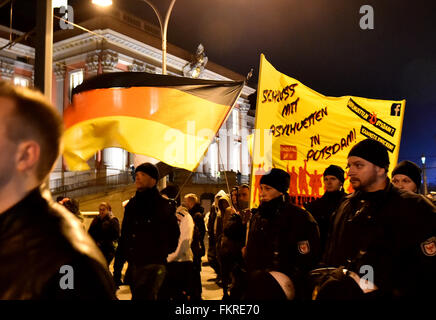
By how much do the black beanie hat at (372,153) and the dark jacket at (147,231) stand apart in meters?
2.43

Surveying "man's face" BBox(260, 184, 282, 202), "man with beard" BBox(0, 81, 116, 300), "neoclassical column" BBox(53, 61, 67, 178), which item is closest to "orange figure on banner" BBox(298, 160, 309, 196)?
"man's face" BBox(260, 184, 282, 202)

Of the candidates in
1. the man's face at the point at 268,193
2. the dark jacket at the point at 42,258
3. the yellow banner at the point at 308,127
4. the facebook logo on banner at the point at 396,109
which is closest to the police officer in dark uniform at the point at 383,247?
the man's face at the point at 268,193

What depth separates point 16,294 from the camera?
1183 millimetres

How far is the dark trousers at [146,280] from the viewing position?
4637 mm

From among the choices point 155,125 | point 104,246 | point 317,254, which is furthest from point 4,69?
point 317,254

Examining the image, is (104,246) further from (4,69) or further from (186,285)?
(4,69)

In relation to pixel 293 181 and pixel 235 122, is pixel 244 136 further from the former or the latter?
pixel 293 181

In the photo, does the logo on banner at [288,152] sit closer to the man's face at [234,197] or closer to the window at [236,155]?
the man's face at [234,197]

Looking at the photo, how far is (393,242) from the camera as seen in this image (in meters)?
2.75

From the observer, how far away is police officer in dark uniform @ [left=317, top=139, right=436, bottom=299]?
8.62ft

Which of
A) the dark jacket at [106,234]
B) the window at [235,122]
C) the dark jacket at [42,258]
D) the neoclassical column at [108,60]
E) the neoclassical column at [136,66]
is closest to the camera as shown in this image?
the dark jacket at [42,258]

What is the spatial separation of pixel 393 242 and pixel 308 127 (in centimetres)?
365
